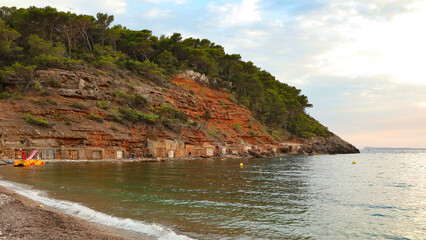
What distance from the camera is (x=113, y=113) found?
176 ft

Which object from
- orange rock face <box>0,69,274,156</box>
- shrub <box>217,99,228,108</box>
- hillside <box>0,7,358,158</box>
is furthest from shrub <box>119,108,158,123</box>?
shrub <box>217,99,228,108</box>

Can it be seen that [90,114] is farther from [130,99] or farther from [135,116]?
[130,99]

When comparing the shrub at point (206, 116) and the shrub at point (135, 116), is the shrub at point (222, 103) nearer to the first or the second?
the shrub at point (206, 116)

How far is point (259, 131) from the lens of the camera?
83.7m

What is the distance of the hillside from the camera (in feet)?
153

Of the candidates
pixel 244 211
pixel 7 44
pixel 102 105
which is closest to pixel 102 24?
pixel 7 44

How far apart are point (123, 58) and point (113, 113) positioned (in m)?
23.6

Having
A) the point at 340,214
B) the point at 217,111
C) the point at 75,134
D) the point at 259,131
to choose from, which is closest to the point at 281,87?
the point at 259,131

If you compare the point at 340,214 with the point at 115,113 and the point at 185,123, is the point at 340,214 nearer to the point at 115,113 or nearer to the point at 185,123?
the point at 115,113

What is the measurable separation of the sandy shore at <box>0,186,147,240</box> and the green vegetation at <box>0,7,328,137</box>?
153 ft

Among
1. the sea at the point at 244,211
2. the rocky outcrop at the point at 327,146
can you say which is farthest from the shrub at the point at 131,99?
the rocky outcrop at the point at 327,146

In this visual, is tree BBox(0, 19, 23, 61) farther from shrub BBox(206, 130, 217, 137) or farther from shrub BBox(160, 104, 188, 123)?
shrub BBox(206, 130, 217, 137)

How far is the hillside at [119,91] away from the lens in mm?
46781

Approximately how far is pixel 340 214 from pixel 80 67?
56867mm
